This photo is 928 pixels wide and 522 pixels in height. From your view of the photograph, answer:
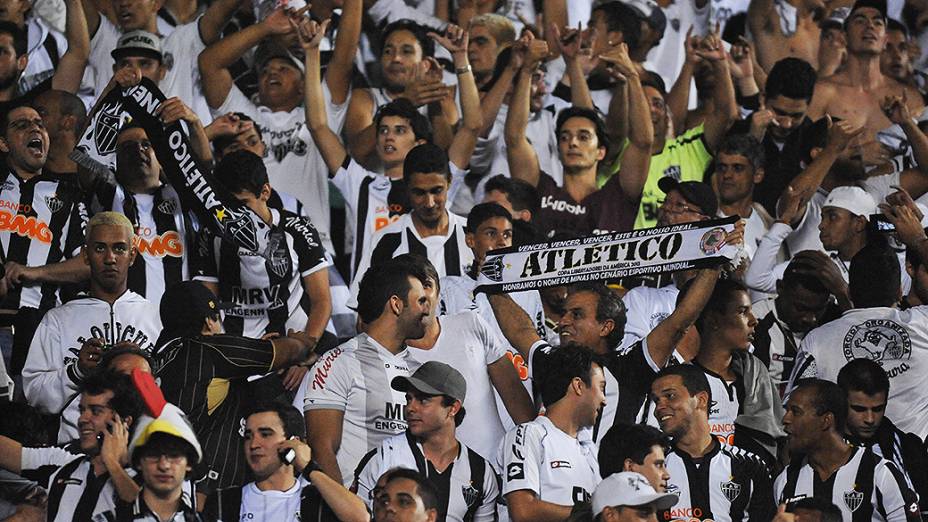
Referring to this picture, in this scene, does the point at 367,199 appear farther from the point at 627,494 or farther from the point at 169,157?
the point at 627,494

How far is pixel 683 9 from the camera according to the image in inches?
506

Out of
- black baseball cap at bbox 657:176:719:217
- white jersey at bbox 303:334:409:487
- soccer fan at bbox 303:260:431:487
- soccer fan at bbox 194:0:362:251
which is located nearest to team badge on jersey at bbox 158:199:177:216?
soccer fan at bbox 194:0:362:251

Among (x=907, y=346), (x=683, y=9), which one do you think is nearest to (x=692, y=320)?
(x=907, y=346)

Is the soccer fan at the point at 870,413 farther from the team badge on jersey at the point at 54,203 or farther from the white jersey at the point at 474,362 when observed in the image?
the team badge on jersey at the point at 54,203

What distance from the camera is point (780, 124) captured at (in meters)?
11.5

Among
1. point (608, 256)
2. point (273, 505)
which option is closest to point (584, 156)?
point (608, 256)

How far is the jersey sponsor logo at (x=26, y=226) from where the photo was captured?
9492mm

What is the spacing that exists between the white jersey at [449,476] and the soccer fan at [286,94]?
8.32 feet

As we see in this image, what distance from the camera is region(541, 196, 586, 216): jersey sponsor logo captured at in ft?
34.4

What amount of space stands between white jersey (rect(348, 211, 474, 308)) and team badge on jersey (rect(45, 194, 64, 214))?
63.2 inches

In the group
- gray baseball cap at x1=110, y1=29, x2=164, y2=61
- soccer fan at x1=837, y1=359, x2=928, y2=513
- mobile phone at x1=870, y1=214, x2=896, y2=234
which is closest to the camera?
soccer fan at x1=837, y1=359, x2=928, y2=513

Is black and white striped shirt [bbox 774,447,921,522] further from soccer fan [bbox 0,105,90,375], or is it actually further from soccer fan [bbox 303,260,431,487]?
soccer fan [bbox 0,105,90,375]

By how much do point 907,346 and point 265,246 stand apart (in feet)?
10.9

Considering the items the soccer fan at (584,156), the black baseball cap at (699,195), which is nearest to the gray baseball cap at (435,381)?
the black baseball cap at (699,195)
